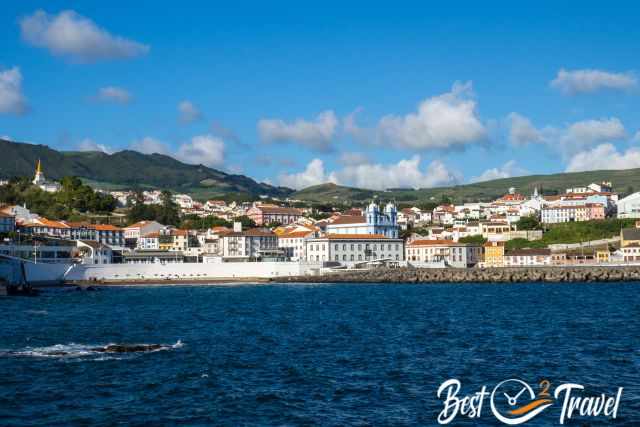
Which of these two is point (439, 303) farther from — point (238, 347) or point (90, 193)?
point (90, 193)

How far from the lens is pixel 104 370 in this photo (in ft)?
65.8

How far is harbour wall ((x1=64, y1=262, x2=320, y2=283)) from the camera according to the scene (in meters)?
68.4

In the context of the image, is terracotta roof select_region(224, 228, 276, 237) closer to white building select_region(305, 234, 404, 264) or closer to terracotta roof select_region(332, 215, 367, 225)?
white building select_region(305, 234, 404, 264)

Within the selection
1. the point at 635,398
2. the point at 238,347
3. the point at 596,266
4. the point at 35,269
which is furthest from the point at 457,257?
the point at 635,398

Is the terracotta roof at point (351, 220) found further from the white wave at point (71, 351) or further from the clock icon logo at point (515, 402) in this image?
the clock icon logo at point (515, 402)

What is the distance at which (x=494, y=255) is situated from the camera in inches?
3531

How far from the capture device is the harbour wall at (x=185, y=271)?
2692 inches

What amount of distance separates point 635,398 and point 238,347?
12.0 meters

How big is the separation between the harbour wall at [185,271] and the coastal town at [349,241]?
99 cm

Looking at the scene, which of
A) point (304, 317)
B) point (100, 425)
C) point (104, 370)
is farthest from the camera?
point (304, 317)

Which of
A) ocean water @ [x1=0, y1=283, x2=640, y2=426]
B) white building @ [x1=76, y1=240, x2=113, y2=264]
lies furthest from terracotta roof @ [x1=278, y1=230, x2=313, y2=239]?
ocean water @ [x1=0, y1=283, x2=640, y2=426]

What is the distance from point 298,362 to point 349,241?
61680 millimetres

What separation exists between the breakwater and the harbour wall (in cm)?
181

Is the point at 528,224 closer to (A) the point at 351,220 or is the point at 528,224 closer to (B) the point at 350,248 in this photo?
(A) the point at 351,220
